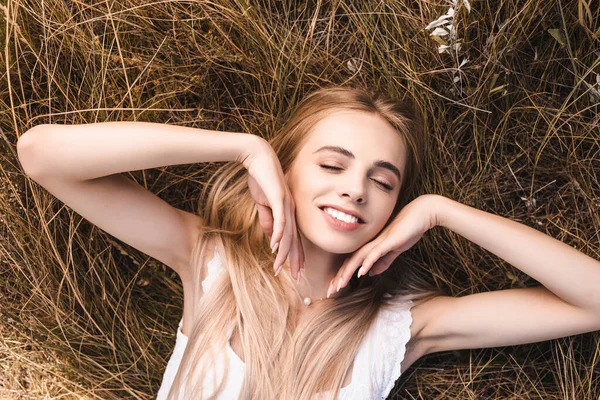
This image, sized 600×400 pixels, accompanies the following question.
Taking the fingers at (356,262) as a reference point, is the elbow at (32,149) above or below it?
above

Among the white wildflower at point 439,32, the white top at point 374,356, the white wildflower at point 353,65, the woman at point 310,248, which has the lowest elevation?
the white top at point 374,356

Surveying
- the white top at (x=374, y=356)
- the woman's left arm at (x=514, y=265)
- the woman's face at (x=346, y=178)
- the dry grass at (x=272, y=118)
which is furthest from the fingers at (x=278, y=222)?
the dry grass at (x=272, y=118)

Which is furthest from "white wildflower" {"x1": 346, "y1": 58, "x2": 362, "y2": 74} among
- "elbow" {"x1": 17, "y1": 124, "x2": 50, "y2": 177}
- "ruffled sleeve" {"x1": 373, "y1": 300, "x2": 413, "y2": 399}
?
"elbow" {"x1": 17, "y1": 124, "x2": 50, "y2": 177}

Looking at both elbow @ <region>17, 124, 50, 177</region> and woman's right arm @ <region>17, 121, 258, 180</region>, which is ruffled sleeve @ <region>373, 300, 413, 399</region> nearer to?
woman's right arm @ <region>17, 121, 258, 180</region>

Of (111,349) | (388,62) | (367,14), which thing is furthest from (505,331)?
(111,349)

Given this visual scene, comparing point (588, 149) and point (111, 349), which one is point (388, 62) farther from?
point (111, 349)

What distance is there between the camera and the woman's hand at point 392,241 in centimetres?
269

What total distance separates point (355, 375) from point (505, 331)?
726 millimetres

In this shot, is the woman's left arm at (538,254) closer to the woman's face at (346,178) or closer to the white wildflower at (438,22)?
the woman's face at (346,178)

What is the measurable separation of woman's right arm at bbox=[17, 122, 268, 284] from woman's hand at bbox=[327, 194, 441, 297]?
2.23 ft

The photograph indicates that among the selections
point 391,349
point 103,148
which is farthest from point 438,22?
point 103,148

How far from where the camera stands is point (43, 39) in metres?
3.35

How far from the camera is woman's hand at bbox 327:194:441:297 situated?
269cm

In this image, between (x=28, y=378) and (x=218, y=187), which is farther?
(x=28, y=378)
